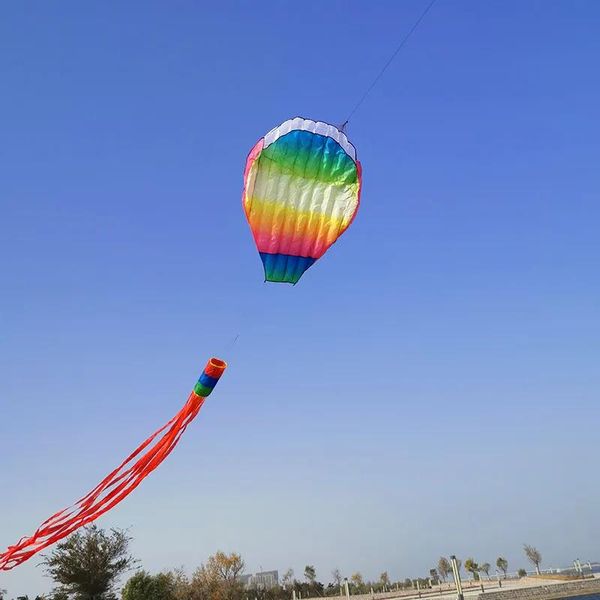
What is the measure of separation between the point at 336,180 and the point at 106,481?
6.55 m

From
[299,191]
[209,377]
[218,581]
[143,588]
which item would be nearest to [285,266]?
[299,191]

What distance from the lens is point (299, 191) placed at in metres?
10.7

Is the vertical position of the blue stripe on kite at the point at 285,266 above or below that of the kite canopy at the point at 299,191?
below

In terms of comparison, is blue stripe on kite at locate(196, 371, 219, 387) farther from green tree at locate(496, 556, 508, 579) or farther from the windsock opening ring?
green tree at locate(496, 556, 508, 579)

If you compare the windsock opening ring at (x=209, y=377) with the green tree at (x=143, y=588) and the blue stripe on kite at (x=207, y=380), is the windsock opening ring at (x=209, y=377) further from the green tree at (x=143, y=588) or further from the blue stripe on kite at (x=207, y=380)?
the green tree at (x=143, y=588)

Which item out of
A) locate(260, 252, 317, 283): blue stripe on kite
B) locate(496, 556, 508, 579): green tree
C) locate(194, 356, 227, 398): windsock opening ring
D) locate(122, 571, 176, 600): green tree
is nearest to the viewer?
locate(194, 356, 227, 398): windsock opening ring

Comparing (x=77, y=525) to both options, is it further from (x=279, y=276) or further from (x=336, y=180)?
(x=336, y=180)

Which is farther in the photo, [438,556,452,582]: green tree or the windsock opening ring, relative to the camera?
[438,556,452,582]: green tree

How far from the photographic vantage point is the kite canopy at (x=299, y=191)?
10.4m

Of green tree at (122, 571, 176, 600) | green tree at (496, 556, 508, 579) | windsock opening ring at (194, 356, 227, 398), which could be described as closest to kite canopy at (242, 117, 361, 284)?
windsock opening ring at (194, 356, 227, 398)

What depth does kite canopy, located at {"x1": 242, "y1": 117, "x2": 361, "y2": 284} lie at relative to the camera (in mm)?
10359

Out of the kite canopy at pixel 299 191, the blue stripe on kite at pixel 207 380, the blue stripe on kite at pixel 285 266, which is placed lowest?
the blue stripe on kite at pixel 207 380

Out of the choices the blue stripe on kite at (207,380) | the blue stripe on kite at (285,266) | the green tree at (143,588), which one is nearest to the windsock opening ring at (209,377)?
the blue stripe on kite at (207,380)

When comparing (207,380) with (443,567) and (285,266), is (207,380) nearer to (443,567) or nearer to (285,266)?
(285,266)
